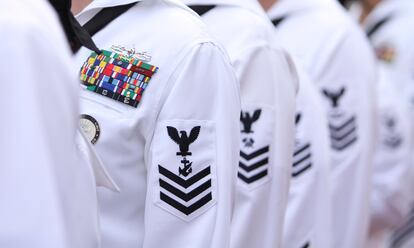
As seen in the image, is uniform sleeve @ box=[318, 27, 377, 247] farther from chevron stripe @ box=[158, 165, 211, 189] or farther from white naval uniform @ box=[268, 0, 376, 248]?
chevron stripe @ box=[158, 165, 211, 189]

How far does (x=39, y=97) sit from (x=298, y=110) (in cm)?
147

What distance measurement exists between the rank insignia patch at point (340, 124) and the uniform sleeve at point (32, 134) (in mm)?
1794

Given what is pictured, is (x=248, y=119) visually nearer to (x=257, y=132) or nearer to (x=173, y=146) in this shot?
(x=257, y=132)

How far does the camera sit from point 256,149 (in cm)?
216

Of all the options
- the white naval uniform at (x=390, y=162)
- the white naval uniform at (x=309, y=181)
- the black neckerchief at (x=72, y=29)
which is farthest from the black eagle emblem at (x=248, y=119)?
the white naval uniform at (x=390, y=162)

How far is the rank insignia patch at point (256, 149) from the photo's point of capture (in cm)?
215

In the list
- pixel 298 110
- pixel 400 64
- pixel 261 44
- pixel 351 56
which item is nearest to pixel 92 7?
pixel 261 44

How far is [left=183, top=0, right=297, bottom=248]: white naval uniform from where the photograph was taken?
213 cm

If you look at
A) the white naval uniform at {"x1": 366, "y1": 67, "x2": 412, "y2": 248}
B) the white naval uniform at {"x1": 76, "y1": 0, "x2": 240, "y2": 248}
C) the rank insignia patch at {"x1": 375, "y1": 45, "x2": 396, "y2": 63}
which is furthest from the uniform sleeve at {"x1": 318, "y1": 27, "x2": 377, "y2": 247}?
the rank insignia patch at {"x1": 375, "y1": 45, "x2": 396, "y2": 63}

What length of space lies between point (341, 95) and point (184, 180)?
132 cm

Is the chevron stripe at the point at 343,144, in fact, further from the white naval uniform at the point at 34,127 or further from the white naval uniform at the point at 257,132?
the white naval uniform at the point at 34,127

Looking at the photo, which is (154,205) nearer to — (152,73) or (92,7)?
(152,73)

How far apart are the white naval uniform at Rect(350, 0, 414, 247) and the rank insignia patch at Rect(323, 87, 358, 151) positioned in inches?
31.1

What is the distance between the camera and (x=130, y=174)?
171cm
